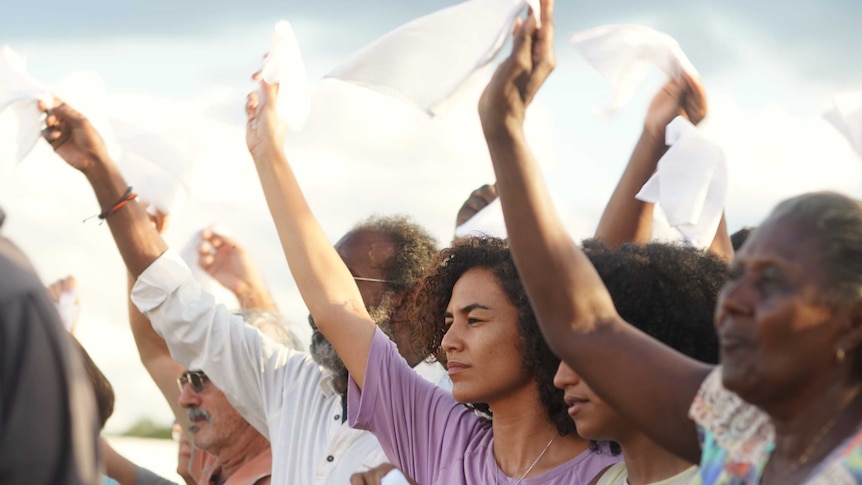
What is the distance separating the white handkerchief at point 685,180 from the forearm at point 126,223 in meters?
1.95

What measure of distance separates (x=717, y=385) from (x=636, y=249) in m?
1.11

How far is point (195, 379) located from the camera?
5.47 metres

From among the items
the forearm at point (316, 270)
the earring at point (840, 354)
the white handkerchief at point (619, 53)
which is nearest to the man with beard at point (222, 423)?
the forearm at point (316, 270)

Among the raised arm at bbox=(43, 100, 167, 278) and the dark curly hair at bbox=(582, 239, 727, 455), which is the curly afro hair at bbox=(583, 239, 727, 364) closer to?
the dark curly hair at bbox=(582, 239, 727, 455)

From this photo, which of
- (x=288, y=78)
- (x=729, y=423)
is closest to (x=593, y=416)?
(x=729, y=423)

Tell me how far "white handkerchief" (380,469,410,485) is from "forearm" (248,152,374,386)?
3.13 ft

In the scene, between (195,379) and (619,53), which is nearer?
(619,53)

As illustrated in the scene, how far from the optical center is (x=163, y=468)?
1188 centimetres

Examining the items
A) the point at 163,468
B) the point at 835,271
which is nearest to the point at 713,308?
the point at 835,271

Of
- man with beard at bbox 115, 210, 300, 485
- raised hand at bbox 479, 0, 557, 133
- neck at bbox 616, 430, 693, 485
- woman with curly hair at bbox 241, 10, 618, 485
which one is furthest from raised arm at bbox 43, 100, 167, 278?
raised hand at bbox 479, 0, 557, 133

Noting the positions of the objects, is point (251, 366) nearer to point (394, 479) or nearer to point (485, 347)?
point (485, 347)

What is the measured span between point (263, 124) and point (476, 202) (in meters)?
1.41

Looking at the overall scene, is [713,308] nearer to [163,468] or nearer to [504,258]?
[504,258]

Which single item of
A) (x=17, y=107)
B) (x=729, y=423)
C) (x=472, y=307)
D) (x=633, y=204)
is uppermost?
(x=17, y=107)
